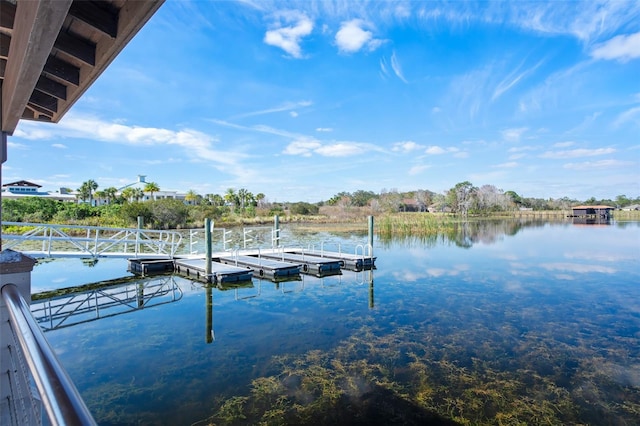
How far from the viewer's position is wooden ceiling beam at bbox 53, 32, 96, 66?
7.43 ft

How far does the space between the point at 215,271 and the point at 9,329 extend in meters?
8.66

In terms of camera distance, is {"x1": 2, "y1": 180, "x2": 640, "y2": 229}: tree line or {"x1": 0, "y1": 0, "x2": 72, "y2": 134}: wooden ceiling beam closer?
{"x1": 0, "y1": 0, "x2": 72, "y2": 134}: wooden ceiling beam

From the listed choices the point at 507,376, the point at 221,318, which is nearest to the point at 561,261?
the point at 507,376

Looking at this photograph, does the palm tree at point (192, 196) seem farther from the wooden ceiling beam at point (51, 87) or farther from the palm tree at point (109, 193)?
the wooden ceiling beam at point (51, 87)

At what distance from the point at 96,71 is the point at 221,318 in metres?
5.79

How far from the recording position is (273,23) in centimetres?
1138

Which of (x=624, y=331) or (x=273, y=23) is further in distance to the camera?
(x=273, y=23)

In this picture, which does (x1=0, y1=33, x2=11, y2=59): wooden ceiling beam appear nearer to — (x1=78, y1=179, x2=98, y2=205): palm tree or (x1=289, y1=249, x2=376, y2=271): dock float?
(x1=289, y1=249, x2=376, y2=271): dock float

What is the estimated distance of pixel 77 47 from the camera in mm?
2324

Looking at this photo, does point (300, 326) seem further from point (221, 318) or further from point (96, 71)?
point (96, 71)

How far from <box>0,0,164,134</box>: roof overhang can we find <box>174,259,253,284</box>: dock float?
7551 mm

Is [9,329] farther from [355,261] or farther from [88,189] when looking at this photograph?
[88,189]

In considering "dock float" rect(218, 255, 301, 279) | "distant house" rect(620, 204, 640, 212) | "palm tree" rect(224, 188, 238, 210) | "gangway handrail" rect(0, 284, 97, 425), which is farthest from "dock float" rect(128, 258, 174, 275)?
"distant house" rect(620, 204, 640, 212)

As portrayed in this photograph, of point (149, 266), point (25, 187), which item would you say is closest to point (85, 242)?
point (149, 266)
